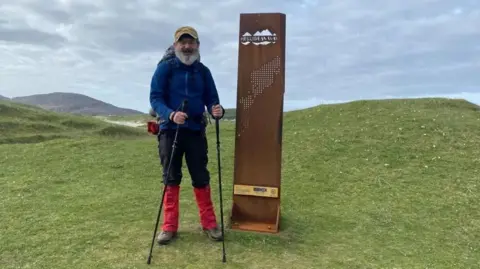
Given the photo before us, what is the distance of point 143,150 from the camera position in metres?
13.4

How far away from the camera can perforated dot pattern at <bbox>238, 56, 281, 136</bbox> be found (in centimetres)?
686

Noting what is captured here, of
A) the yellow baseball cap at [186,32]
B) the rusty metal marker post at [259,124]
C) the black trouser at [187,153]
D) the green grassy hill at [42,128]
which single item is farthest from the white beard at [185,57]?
the green grassy hill at [42,128]

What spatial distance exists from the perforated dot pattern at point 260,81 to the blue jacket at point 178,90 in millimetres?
881

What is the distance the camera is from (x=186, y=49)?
600 centimetres

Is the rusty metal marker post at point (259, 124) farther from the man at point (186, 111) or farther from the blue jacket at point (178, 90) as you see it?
the blue jacket at point (178, 90)

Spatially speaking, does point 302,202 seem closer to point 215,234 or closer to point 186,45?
point 215,234

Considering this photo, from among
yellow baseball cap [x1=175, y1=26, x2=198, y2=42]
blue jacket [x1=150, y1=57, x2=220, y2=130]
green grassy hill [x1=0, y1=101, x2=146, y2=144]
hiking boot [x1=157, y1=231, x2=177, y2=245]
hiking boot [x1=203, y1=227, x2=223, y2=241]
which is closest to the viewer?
yellow baseball cap [x1=175, y1=26, x2=198, y2=42]

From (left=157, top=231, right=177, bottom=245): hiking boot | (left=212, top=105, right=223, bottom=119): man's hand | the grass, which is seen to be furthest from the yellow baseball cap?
the grass

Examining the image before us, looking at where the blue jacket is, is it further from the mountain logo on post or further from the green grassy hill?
the green grassy hill

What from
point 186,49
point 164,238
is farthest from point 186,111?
point 164,238

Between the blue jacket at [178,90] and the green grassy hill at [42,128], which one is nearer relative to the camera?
the blue jacket at [178,90]

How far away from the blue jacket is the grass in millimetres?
1660

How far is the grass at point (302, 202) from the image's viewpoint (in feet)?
19.8

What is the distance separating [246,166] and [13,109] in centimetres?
2536
